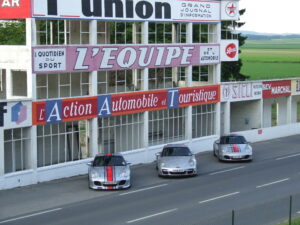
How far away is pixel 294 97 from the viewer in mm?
54312

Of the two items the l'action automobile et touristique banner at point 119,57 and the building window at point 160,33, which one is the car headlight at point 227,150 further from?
the building window at point 160,33

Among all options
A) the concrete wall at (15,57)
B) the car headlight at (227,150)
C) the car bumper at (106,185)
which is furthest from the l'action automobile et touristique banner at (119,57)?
the car bumper at (106,185)

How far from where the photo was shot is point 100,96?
3400 centimetres

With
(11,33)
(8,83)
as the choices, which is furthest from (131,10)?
(11,33)

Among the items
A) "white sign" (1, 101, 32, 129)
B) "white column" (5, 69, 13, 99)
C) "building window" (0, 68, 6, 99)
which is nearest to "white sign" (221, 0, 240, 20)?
"building window" (0, 68, 6, 99)

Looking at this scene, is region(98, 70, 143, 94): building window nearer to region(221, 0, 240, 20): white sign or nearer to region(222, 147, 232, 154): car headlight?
region(222, 147, 232, 154): car headlight

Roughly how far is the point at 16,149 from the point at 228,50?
56.7 ft

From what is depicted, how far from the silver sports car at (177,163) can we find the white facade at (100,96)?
3519 millimetres

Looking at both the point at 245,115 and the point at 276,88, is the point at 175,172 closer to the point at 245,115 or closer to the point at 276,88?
the point at 245,115

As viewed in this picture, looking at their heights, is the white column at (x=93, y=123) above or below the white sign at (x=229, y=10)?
below

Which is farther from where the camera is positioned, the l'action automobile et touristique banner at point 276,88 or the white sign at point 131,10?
the l'action automobile et touristique banner at point 276,88

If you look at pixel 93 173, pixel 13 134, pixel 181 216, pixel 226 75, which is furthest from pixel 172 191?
pixel 226 75

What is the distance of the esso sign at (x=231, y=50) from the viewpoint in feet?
140

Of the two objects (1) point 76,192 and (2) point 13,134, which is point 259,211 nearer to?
(1) point 76,192
